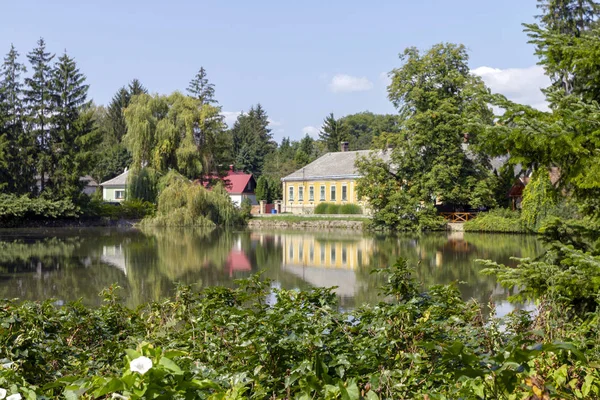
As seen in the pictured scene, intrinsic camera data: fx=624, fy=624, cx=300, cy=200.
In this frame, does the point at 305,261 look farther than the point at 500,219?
No

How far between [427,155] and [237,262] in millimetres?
20456

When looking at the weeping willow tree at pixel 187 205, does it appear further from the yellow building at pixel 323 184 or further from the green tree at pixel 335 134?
the green tree at pixel 335 134

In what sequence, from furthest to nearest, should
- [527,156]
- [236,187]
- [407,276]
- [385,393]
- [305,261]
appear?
[236,187]
[305,261]
[527,156]
[407,276]
[385,393]

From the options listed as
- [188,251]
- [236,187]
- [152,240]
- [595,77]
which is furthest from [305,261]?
[236,187]

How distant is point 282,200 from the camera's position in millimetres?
56188

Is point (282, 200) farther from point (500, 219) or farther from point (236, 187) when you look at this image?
point (500, 219)

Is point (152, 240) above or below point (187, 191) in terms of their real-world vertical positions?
below

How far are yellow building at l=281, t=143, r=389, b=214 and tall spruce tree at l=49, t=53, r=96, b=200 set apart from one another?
1804 centimetres

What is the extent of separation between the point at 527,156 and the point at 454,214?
34.5 metres

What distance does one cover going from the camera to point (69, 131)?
4138 centimetres

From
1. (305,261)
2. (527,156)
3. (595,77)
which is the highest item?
(595,77)

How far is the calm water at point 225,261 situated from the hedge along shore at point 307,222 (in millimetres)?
7940

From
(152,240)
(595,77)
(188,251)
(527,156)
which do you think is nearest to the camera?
(527,156)

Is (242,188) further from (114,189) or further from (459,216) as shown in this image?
(459,216)
